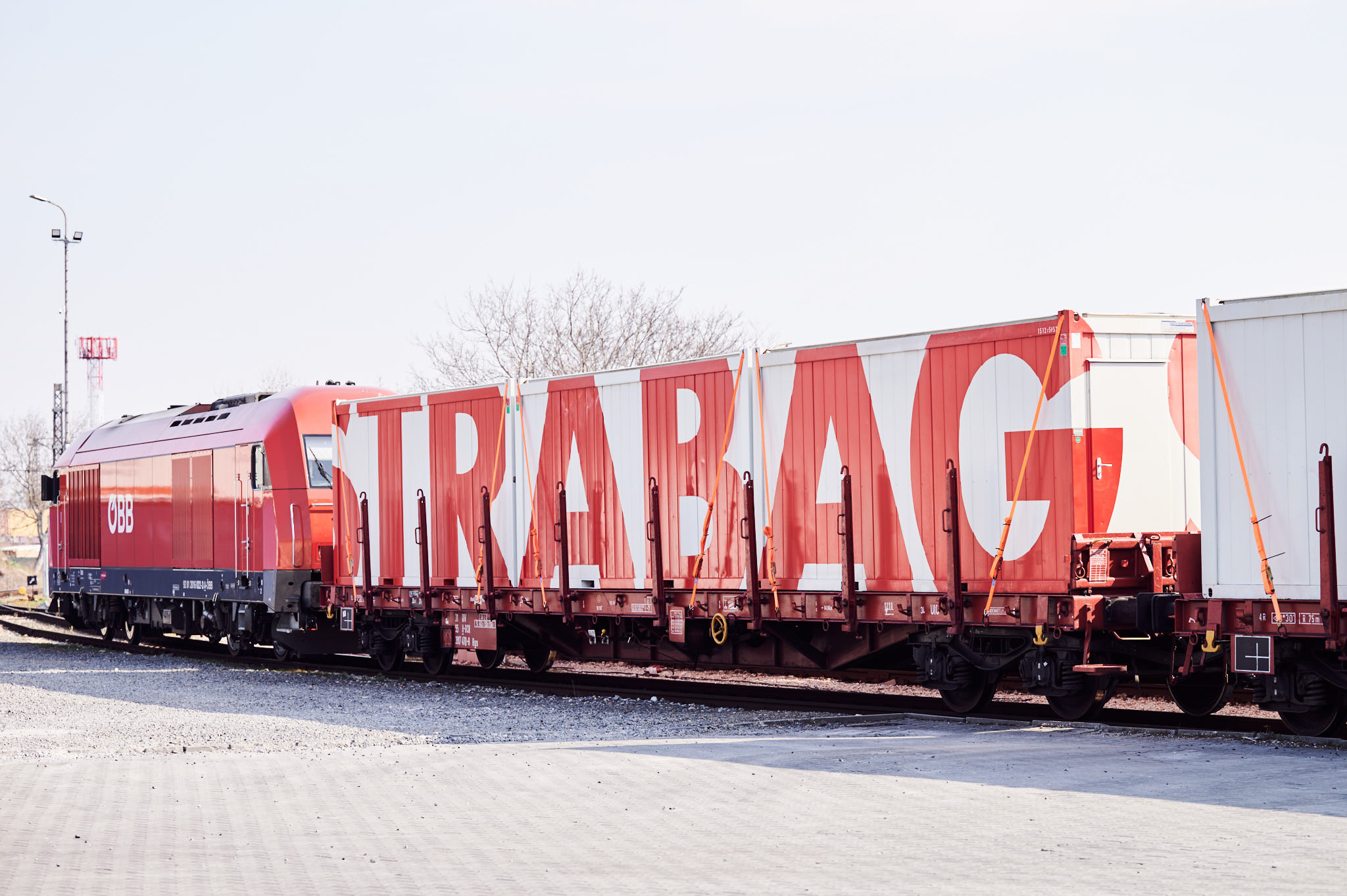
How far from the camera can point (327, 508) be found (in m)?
22.5

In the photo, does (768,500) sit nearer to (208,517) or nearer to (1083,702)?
(1083,702)

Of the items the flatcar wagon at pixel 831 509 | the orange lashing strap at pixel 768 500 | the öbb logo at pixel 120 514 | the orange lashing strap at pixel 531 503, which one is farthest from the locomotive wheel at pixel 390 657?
the orange lashing strap at pixel 768 500

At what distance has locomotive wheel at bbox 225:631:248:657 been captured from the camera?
24.3 m

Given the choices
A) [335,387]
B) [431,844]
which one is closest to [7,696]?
[335,387]

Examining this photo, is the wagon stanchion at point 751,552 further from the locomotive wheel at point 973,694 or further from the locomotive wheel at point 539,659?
the locomotive wheel at point 539,659

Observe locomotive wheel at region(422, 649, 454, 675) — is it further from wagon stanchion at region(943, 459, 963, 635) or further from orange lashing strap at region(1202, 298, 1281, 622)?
orange lashing strap at region(1202, 298, 1281, 622)

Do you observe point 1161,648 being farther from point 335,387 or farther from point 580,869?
point 335,387

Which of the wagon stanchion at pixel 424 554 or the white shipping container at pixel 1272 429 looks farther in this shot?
the wagon stanchion at pixel 424 554

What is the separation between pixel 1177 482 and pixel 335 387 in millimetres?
13412

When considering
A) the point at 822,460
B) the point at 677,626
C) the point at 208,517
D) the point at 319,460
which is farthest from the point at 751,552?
the point at 208,517

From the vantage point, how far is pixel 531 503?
18.5 metres

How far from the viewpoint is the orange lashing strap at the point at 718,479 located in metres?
15.9

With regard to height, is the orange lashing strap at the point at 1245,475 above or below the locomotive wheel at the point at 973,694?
above

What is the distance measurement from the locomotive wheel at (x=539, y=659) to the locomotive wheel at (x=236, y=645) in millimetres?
5887
